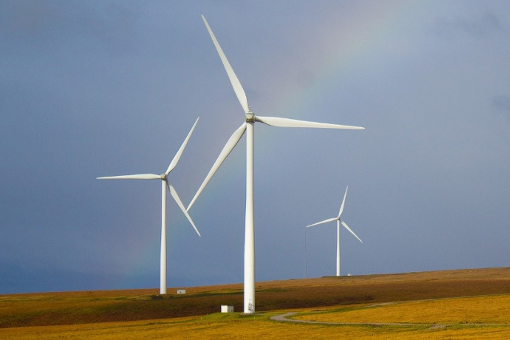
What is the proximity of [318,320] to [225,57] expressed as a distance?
30.3 metres

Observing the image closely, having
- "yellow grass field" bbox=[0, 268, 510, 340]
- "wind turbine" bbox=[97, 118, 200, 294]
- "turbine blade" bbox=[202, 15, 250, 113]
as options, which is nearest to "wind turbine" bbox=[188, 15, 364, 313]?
"turbine blade" bbox=[202, 15, 250, 113]

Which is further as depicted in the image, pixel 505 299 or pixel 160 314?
pixel 160 314

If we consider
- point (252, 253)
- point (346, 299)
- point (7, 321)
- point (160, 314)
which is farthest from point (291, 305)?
point (7, 321)

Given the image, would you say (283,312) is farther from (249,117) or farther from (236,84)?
(236,84)

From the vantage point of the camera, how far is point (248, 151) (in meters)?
85.2

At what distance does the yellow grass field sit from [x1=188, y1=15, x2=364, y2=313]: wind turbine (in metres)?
3.72

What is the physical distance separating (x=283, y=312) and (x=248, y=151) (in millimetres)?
20087

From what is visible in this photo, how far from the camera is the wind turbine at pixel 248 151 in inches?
3295

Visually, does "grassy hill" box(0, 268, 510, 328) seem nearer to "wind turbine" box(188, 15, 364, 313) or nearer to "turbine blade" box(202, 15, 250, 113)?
"wind turbine" box(188, 15, 364, 313)

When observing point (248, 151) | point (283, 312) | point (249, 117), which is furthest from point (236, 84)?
point (283, 312)

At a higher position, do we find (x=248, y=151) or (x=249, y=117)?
(x=249, y=117)

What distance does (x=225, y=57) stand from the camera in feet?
285

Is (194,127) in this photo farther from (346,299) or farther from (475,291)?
(475,291)

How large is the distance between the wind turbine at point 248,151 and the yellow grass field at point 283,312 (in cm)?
372
